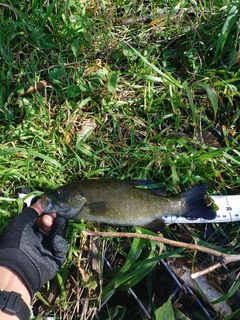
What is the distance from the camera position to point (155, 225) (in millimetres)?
3279

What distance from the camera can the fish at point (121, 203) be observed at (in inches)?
126

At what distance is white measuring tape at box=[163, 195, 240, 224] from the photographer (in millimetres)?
3400

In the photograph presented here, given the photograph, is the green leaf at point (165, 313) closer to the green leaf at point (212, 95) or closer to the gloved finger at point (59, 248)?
the gloved finger at point (59, 248)

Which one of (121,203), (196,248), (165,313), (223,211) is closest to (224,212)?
(223,211)

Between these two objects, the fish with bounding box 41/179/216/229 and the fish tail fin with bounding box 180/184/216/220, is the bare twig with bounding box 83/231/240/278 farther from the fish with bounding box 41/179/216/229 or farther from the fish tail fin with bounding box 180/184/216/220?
the fish tail fin with bounding box 180/184/216/220

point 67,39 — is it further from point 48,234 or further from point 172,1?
point 48,234

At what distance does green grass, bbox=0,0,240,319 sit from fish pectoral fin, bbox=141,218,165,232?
179mm

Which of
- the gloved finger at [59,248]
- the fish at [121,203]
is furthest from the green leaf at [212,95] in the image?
the gloved finger at [59,248]

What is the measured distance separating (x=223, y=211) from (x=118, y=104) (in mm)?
1431

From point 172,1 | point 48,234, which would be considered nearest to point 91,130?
point 48,234

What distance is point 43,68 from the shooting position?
380 cm

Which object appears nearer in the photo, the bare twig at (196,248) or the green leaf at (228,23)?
the bare twig at (196,248)

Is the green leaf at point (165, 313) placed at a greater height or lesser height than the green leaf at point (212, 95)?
lesser

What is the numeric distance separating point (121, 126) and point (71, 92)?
1.93 ft
